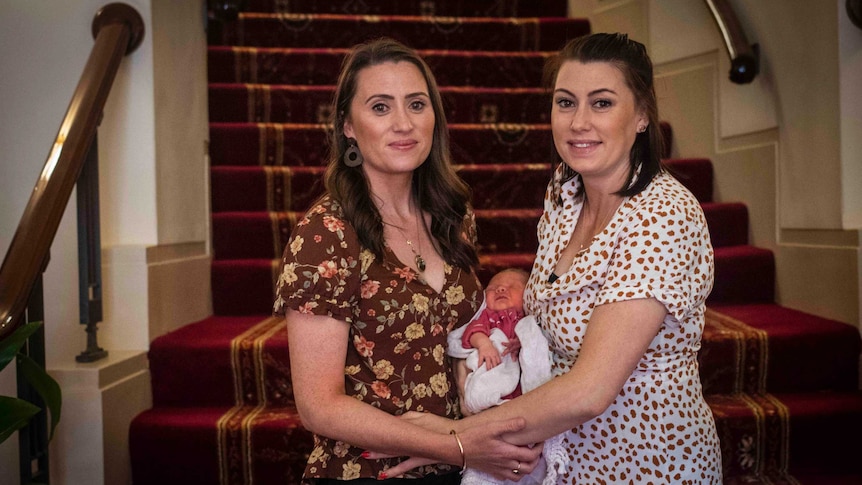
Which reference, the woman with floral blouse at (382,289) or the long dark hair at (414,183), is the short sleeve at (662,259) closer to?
the woman with floral blouse at (382,289)

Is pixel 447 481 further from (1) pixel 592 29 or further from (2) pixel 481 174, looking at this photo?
(1) pixel 592 29

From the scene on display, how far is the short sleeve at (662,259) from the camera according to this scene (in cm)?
140

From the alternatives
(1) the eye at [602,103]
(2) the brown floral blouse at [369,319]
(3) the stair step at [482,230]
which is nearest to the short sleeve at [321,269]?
(2) the brown floral blouse at [369,319]

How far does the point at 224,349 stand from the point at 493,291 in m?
1.19

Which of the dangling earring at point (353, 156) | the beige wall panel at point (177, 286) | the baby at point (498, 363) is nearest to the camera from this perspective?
the baby at point (498, 363)

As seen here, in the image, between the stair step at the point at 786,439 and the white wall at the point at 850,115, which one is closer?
the stair step at the point at 786,439

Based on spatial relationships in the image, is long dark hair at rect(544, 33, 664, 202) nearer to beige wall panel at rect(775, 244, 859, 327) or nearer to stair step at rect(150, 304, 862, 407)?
stair step at rect(150, 304, 862, 407)

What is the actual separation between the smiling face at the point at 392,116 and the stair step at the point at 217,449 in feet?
3.76

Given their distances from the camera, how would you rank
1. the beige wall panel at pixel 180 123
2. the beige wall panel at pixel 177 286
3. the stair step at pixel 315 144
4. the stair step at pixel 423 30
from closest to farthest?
the beige wall panel at pixel 177 286, the beige wall panel at pixel 180 123, the stair step at pixel 315 144, the stair step at pixel 423 30

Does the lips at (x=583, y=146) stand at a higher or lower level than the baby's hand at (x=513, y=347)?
higher

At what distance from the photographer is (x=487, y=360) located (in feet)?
5.57

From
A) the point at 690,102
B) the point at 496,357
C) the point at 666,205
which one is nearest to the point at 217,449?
the point at 496,357

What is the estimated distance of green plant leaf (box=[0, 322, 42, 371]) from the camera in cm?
168

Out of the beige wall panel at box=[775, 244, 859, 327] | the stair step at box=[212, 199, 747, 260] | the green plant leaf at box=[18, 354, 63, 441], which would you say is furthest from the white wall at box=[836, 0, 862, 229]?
the green plant leaf at box=[18, 354, 63, 441]
